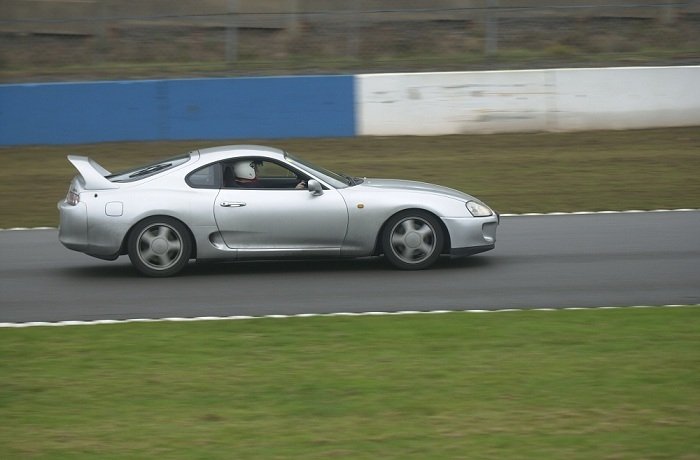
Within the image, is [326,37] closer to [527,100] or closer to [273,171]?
[527,100]

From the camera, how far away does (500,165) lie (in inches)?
698

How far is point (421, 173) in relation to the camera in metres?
17.0

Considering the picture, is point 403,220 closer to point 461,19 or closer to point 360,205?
point 360,205

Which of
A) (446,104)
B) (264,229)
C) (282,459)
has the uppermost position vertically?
(446,104)

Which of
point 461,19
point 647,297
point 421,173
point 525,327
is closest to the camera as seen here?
point 525,327

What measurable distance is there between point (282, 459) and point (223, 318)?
3399mm

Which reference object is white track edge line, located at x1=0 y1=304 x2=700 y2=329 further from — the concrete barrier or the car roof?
the concrete barrier

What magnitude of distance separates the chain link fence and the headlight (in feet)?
39.3

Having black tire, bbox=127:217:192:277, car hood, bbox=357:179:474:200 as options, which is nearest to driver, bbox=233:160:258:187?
black tire, bbox=127:217:192:277

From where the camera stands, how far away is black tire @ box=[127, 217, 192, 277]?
1009cm

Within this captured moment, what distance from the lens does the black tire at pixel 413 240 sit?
10250 mm

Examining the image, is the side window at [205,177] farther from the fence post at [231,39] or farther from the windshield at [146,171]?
the fence post at [231,39]

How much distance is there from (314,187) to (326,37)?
14073 millimetres

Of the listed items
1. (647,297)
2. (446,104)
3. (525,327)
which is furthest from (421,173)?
(525,327)
